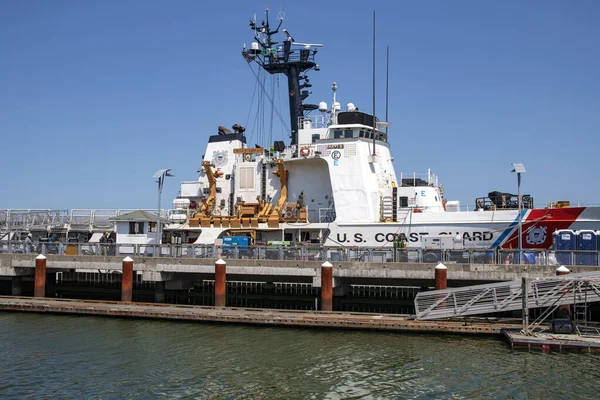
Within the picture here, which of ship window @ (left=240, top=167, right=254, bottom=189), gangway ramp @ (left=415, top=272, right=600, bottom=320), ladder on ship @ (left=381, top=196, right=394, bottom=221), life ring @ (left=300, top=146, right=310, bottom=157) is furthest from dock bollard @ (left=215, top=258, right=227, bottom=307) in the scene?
ship window @ (left=240, top=167, right=254, bottom=189)

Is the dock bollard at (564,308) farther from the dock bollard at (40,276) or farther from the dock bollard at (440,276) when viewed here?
the dock bollard at (40,276)

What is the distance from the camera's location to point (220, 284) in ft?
99.5

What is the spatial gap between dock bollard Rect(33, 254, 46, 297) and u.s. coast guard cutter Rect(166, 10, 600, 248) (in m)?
9.58

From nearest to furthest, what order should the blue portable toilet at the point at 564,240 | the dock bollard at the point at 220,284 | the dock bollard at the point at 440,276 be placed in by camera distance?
the dock bollard at the point at 440,276, the blue portable toilet at the point at 564,240, the dock bollard at the point at 220,284

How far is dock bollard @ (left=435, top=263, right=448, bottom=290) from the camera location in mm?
27359

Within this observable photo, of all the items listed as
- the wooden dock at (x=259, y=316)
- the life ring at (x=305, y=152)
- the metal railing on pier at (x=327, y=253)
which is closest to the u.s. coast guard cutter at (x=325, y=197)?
the life ring at (x=305, y=152)

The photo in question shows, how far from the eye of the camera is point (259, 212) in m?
39.7

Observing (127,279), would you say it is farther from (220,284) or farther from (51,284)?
(51,284)

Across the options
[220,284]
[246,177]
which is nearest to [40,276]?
[220,284]

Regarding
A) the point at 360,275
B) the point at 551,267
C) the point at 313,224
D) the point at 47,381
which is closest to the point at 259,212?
the point at 313,224

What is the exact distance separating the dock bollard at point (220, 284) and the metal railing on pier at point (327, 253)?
5.50 feet

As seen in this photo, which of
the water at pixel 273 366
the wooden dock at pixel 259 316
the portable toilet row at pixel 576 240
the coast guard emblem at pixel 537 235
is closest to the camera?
the water at pixel 273 366

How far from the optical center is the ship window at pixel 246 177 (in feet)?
135

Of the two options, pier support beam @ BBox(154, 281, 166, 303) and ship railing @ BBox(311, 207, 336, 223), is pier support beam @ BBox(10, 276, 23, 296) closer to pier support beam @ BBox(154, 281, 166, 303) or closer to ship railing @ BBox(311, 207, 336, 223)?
pier support beam @ BBox(154, 281, 166, 303)
